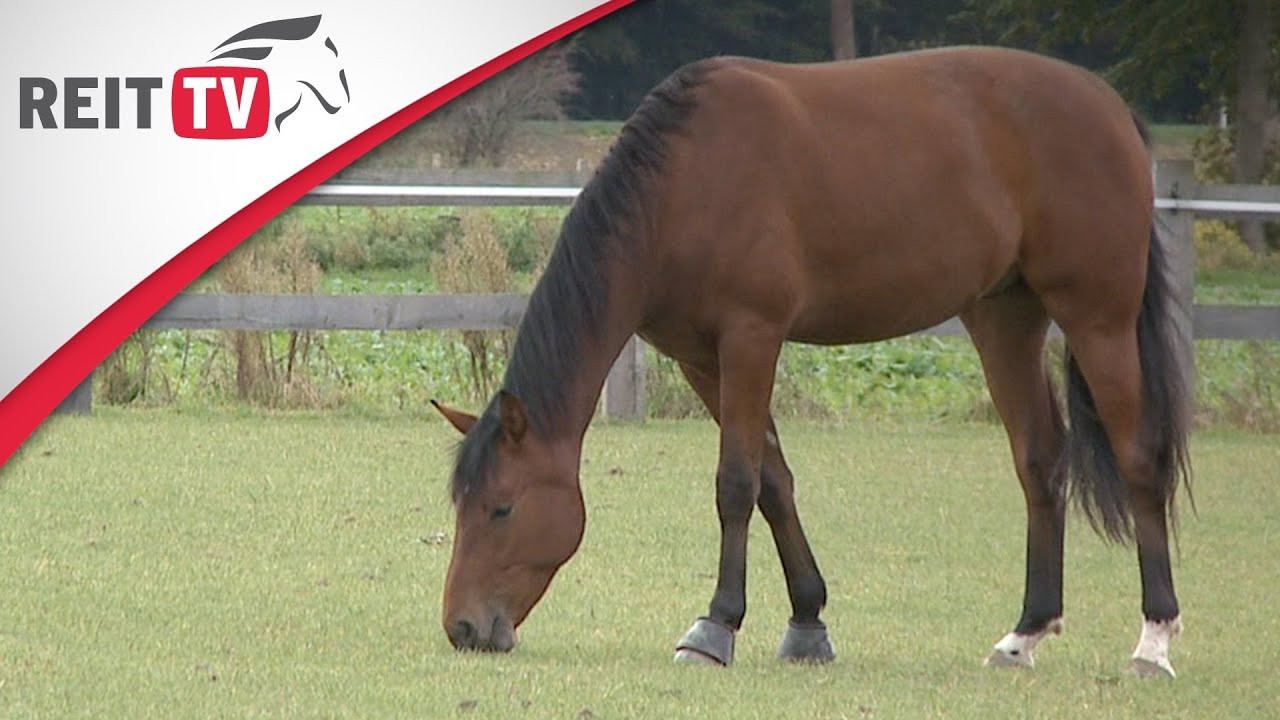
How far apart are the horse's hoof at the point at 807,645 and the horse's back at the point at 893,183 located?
884 millimetres

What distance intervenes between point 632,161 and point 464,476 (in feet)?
3.34

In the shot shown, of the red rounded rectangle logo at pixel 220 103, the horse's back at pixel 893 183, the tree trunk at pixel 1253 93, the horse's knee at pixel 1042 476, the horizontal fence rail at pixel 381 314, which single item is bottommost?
the tree trunk at pixel 1253 93

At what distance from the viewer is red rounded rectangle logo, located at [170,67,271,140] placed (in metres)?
3.74

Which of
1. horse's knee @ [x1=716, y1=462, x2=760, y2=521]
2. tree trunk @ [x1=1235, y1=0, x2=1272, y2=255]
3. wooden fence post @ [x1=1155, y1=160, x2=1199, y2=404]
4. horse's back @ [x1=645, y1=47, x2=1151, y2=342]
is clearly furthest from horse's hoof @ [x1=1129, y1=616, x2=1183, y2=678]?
tree trunk @ [x1=1235, y1=0, x2=1272, y2=255]

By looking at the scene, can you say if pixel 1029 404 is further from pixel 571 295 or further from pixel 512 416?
pixel 512 416

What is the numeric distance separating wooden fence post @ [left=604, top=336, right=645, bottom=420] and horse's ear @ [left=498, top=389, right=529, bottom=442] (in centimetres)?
553

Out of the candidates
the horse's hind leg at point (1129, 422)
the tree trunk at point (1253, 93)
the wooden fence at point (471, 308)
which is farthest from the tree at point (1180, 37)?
the horse's hind leg at point (1129, 422)

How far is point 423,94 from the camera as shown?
12.5ft

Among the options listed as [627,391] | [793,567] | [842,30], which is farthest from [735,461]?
[842,30]

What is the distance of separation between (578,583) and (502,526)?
144 centimetres

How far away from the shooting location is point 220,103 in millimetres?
3883

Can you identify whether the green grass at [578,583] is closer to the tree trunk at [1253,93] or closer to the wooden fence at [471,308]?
the wooden fence at [471,308]

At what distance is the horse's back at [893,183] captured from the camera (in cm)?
586

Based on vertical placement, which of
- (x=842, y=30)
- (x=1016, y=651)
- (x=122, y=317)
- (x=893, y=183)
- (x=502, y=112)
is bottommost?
(x=842, y=30)
